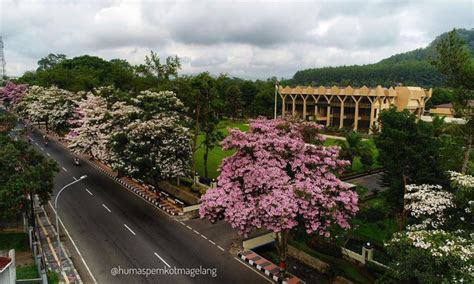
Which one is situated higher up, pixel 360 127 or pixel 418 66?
pixel 418 66

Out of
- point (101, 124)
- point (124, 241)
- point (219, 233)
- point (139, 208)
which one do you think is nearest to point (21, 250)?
point (124, 241)

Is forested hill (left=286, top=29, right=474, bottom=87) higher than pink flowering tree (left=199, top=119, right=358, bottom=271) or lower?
higher

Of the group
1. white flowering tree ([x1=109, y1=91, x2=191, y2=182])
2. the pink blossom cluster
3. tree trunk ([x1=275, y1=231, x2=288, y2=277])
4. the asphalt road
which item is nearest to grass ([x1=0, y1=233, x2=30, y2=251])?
the asphalt road

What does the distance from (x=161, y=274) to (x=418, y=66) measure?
178 meters

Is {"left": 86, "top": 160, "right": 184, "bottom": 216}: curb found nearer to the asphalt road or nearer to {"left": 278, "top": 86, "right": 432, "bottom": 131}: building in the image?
the asphalt road

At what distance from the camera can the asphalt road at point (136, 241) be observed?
64.8 ft

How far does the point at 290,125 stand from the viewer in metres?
19.8

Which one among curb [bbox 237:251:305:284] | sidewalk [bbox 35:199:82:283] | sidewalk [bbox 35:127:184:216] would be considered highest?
sidewalk [bbox 35:127:184:216]

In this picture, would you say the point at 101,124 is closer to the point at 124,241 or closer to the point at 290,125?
the point at 124,241

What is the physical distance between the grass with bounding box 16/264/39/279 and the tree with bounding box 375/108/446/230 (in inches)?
790

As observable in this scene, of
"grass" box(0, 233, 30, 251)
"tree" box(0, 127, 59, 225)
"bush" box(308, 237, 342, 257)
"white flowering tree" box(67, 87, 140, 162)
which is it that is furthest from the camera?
"white flowering tree" box(67, 87, 140, 162)

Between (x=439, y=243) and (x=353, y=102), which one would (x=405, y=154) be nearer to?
(x=439, y=243)

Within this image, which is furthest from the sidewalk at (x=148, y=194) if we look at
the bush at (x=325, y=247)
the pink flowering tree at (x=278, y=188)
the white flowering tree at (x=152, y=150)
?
the pink flowering tree at (x=278, y=188)

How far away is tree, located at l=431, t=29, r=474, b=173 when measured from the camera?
16438 millimetres
